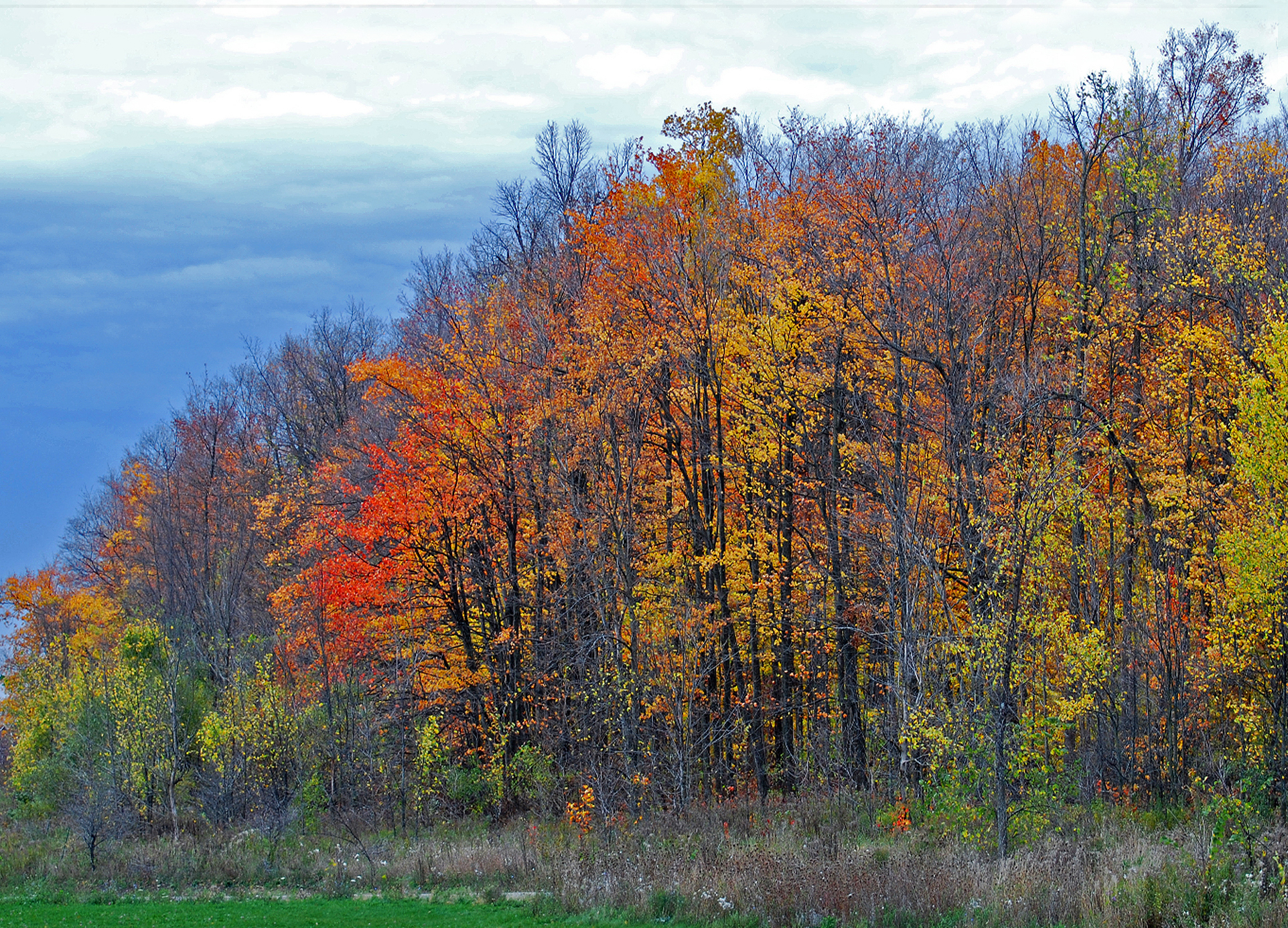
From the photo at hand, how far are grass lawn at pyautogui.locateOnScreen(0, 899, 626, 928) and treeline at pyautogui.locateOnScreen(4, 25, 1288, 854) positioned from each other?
11.0ft

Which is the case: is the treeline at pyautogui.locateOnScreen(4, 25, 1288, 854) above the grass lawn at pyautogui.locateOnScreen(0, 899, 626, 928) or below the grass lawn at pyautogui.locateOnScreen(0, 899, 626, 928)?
above

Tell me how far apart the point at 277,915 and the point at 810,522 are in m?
→ 13.8

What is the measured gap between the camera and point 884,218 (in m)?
21.6

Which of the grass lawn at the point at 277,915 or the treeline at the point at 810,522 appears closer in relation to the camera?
the grass lawn at the point at 277,915

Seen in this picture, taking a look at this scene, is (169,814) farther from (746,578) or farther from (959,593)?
(959,593)

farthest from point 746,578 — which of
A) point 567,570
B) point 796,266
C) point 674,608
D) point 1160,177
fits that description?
point 1160,177

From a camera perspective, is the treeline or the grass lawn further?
the treeline

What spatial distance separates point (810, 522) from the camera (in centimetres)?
2355

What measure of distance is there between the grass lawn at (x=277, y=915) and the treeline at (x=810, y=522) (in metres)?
3.34

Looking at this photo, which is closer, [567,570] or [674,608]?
[674,608]

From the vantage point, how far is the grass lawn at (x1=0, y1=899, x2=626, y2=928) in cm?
1453

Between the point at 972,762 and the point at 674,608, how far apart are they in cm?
787

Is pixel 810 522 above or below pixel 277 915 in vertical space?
above

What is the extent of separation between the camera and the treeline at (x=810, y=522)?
1759 cm
